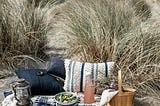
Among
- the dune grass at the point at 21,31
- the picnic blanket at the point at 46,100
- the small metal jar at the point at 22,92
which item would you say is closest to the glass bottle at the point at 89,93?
the picnic blanket at the point at 46,100

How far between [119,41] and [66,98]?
112 cm

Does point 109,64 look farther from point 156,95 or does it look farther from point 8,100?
point 8,100

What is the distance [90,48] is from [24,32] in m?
1.00

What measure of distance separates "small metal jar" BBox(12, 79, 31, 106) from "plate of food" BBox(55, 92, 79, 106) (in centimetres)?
25

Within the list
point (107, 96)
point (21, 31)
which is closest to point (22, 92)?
point (107, 96)

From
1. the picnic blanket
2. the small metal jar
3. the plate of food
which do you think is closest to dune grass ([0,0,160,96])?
the picnic blanket

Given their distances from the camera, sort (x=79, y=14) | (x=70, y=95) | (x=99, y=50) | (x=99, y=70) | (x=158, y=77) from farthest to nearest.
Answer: (x=79, y=14) < (x=99, y=50) < (x=158, y=77) < (x=99, y=70) < (x=70, y=95)

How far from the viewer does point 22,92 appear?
3324 millimetres

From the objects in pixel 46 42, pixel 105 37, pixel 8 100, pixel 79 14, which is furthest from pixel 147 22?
pixel 8 100

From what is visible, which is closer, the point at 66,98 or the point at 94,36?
the point at 66,98

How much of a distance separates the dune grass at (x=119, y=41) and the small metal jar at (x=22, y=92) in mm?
1075

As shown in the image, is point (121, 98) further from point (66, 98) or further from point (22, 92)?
point (22, 92)

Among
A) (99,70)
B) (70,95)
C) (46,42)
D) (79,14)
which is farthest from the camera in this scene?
(46,42)

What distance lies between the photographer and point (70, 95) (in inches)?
135
